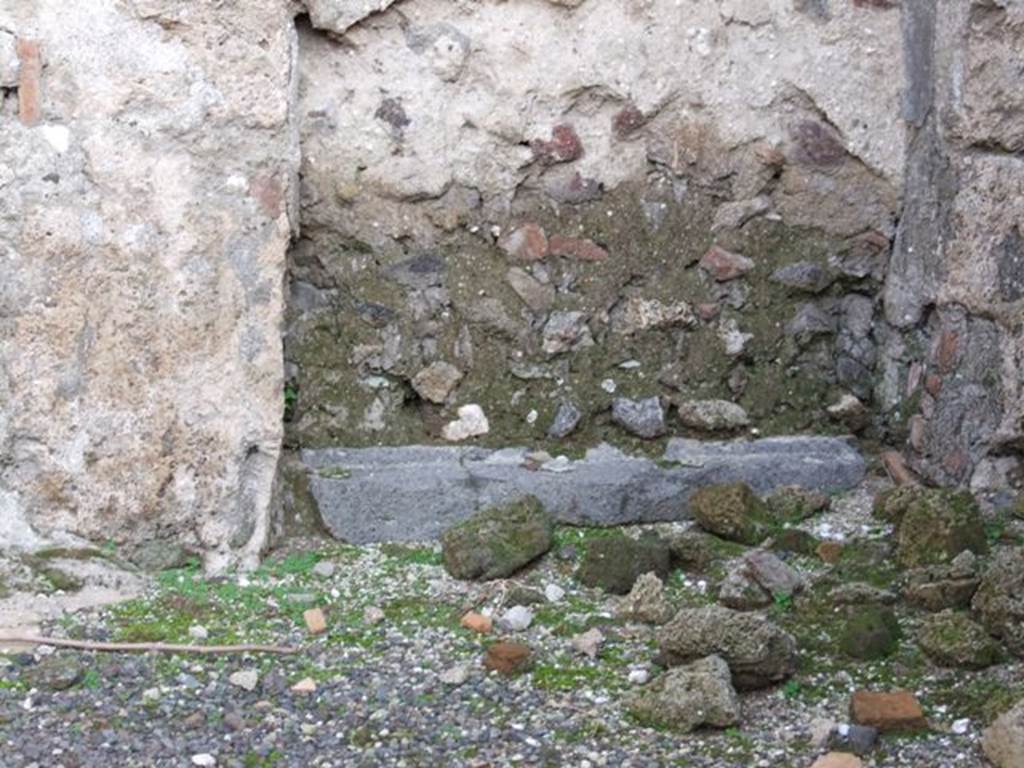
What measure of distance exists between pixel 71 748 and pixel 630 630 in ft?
3.78

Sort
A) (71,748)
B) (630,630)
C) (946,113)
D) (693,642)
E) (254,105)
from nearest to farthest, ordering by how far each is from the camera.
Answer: (71,748) < (693,642) < (630,630) < (254,105) < (946,113)

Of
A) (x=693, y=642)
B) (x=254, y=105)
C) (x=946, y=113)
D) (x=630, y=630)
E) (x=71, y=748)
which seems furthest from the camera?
(x=946, y=113)

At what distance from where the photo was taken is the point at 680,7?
14.5ft

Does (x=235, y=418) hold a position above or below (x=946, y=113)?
below

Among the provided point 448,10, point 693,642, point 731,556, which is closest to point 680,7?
point 448,10

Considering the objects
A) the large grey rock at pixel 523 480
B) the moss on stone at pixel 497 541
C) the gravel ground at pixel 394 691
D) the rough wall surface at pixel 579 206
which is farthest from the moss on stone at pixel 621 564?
the rough wall surface at pixel 579 206

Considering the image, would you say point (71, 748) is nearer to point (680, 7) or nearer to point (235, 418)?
point (235, 418)

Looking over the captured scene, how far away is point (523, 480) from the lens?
14.1 ft

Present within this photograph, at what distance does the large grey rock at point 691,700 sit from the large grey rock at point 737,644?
0.17ft

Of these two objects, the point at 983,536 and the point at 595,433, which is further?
the point at 595,433

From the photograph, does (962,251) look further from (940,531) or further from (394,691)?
(394,691)

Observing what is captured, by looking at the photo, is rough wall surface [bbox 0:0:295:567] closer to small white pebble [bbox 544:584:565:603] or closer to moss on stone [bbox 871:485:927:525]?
small white pebble [bbox 544:584:565:603]

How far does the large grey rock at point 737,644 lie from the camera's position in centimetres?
334

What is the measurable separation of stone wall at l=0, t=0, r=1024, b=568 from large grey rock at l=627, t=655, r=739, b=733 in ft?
3.88
